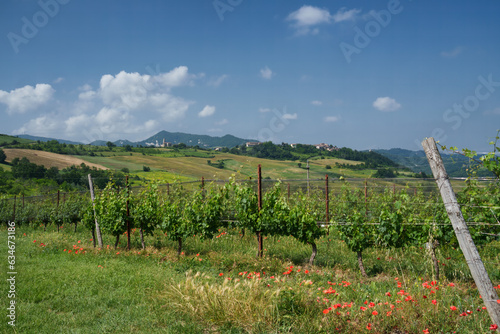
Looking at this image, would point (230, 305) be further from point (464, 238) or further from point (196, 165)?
point (196, 165)

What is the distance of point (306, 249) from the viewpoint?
7.11 meters

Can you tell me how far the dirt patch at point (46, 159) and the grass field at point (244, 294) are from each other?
3450 cm

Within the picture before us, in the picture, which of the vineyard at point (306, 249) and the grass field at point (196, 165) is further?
the grass field at point (196, 165)

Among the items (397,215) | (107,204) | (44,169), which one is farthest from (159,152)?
(397,215)

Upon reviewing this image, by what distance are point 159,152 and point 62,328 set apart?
5607cm

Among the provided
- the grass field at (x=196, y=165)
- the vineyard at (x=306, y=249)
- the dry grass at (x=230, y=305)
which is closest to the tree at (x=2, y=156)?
the grass field at (x=196, y=165)

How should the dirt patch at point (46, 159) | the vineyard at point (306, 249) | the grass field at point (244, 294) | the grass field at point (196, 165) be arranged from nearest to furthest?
the grass field at point (244, 294) → the vineyard at point (306, 249) → the dirt patch at point (46, 159) → the grass field at point (196, 165)

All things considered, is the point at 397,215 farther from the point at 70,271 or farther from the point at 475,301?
the point at 70,271

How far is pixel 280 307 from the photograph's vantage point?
3.64 meters

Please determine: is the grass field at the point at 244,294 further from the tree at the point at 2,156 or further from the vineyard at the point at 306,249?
the tree at the point at 2,156

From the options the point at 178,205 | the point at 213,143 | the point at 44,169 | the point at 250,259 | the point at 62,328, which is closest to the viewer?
→ the point at 62,328

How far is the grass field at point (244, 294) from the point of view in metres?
3.46

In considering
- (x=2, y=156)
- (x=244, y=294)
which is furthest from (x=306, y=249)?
(x=2, y=156)

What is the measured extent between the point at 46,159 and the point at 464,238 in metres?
43.8
